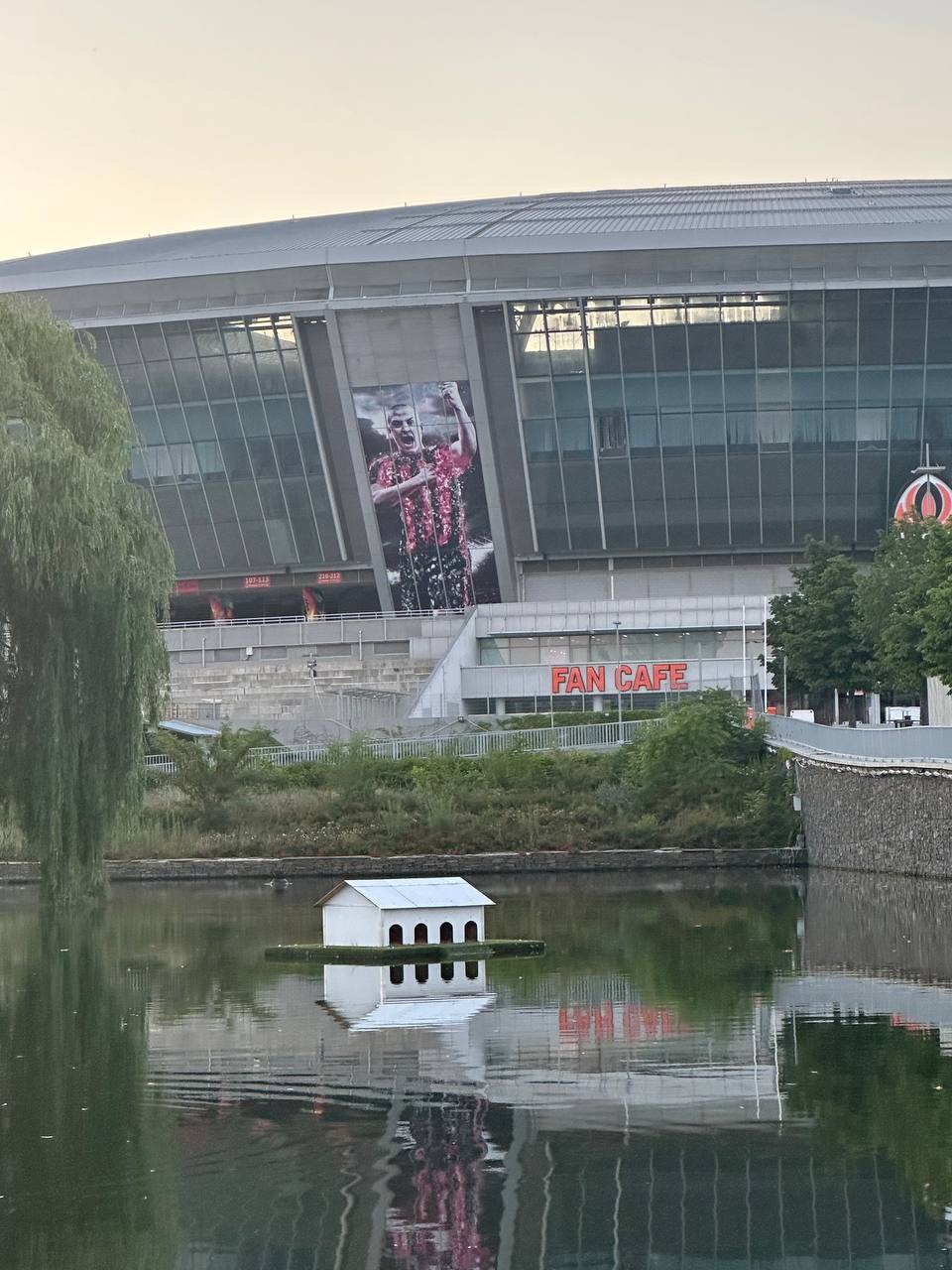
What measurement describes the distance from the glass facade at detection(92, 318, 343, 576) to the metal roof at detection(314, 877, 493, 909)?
52.2m

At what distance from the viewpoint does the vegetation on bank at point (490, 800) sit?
53.4 meters

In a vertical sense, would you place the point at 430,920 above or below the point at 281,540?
below

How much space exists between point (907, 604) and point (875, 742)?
208 inches

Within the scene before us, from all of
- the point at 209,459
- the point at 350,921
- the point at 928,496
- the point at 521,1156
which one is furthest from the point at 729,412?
the point at 521,1156

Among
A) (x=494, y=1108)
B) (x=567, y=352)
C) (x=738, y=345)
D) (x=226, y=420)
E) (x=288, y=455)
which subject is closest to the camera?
(x=494, y=1108)

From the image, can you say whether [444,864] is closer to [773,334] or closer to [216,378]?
[773,334]

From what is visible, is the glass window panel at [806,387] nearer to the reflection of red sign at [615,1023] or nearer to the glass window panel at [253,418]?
the glass window panel at [253,418]

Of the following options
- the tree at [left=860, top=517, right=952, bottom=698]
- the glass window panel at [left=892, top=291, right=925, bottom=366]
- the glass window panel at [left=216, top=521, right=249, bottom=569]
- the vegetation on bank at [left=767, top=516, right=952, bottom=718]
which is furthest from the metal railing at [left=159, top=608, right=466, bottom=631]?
the tree at [left=860, top=517, right=952, bottom=698]

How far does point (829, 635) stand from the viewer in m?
59.3

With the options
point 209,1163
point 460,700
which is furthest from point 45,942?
point 460,700

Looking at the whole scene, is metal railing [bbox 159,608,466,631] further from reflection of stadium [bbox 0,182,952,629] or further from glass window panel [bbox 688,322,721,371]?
glass window panel [bbox 688,322,721,371]

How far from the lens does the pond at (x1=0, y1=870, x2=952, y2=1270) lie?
13.9 meters

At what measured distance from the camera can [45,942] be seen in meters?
37.2

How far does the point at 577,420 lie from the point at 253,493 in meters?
15.1
